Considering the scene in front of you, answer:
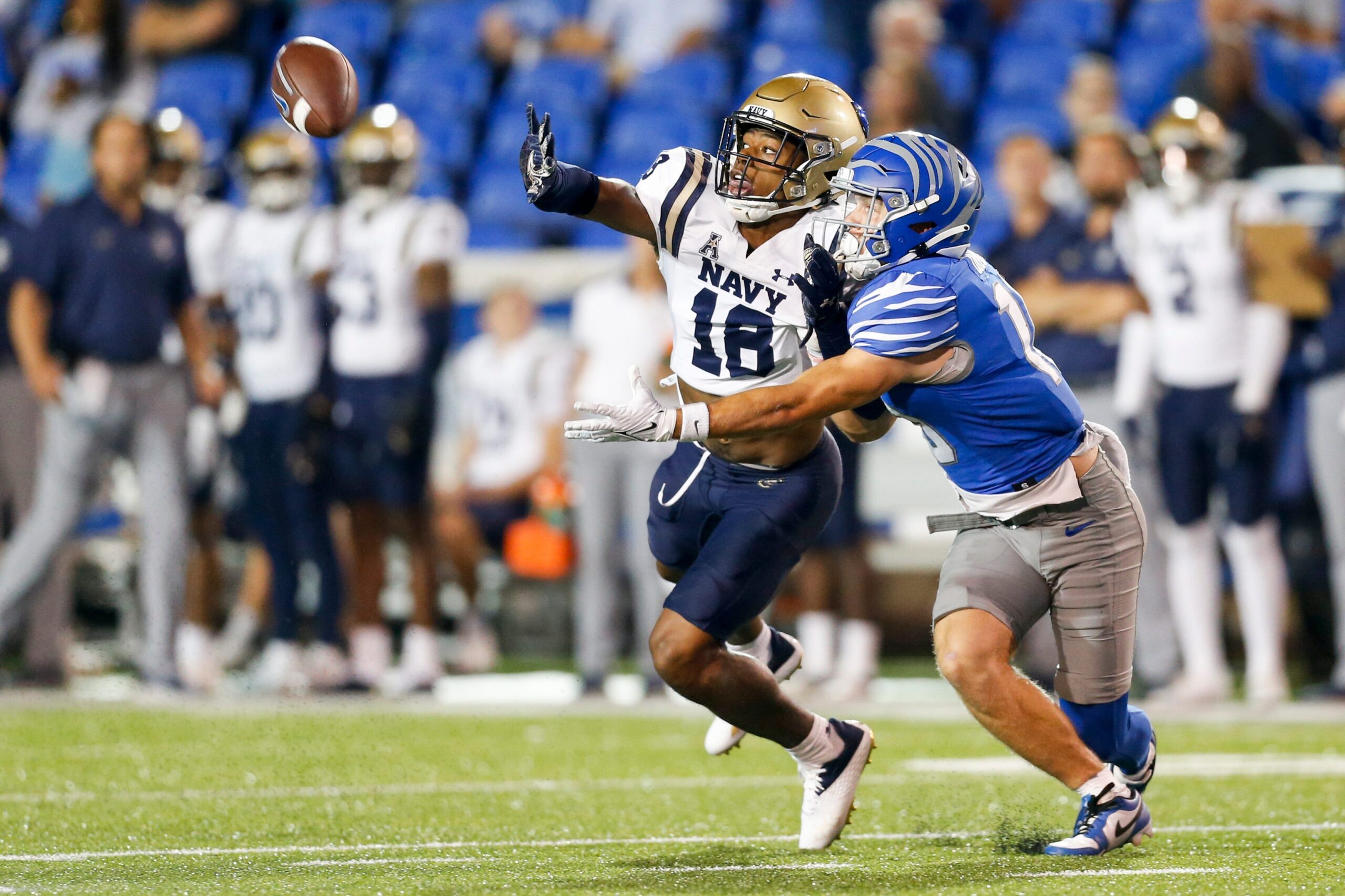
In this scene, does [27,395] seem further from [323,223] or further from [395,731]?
[395,731]

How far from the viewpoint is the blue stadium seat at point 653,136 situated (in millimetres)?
11500

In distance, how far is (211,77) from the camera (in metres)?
12.8

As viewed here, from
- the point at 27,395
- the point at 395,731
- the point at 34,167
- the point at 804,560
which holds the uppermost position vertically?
the point at 34,167

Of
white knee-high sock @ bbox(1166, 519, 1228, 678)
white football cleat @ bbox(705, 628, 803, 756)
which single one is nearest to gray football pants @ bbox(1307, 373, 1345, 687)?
white knee-high sock @ bbox(1166, 519, 1228, 678)

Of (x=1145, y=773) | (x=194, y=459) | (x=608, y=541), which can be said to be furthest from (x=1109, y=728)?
(x=194, y=459)

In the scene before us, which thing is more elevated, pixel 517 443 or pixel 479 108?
pixel 479 108

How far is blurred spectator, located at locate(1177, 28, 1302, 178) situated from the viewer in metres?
8.66

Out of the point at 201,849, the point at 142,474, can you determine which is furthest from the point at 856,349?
the point at 142,474

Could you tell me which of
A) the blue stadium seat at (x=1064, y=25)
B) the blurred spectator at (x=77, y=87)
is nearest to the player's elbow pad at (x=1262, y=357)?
the blue stadium seat at (x=1064, y=25)

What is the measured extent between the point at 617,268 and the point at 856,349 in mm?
5172

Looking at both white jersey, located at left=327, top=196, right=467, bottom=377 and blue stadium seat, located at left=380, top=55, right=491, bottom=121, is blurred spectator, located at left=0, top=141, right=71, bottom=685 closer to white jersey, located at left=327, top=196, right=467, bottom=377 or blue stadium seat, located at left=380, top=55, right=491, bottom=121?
white jersey, located at left=327, top=196, right=467, bottom=377

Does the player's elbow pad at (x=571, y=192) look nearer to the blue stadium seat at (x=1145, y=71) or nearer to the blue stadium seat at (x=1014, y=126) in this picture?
the blue stadium seat at (x=1145, y=71)

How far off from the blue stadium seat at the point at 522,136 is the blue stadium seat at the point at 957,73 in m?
2.27

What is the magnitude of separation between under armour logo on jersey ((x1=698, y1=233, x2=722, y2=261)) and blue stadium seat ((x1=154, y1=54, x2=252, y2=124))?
8.75 meters
